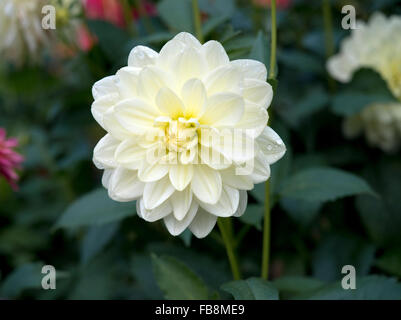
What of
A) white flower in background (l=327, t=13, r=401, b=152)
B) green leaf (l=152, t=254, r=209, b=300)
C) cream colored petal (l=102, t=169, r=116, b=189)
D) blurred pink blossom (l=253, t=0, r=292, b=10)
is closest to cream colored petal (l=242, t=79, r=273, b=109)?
cream colored petal (l=102, t=169, r=116, b=189)

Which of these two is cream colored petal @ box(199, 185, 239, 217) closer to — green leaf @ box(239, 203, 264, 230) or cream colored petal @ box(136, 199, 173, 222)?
cream colored petal @ box(136, 199, 173, 222)

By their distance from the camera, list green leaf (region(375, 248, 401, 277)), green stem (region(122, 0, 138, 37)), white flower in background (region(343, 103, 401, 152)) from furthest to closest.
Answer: green stem (region(122, 0, 138, 37))
white flower in background (region(343, 103, 401, 152))
green leaf (region(375, 248, 401, 277))

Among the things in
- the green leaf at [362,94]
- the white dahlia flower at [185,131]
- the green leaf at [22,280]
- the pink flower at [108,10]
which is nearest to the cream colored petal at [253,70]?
the white dahlia flower at [185,131]

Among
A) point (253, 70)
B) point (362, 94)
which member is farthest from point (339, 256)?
point (253, 70)

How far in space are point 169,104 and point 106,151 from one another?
4.0 inches

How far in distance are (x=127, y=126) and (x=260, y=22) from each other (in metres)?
0.75

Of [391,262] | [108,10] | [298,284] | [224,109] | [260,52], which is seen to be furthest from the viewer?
[108,10]

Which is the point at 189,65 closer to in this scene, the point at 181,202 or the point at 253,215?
the point at 181,202

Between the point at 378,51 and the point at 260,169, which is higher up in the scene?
the point at 378,51

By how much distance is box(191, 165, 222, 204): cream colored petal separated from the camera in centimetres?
67

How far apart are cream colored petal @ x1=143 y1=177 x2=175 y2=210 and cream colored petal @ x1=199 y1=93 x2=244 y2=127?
0.33 feet

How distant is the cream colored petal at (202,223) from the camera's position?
2.30 ft

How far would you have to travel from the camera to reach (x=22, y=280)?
0.98 meters

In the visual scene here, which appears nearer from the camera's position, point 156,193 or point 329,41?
point 156,193
